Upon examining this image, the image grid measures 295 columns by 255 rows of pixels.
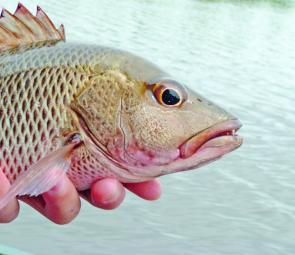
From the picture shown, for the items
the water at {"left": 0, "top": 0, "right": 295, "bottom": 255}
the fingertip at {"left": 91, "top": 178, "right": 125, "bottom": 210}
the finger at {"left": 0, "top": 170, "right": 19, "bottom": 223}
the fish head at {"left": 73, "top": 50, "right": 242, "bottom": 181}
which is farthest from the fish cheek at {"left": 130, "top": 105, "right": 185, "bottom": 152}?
the water at {"left": 0, "top": 0, "right": 295, "bottom": 255}

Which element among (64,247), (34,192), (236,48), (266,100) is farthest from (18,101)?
(236,48)

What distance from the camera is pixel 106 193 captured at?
1.75 metres

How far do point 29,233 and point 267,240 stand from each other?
2.05 meters

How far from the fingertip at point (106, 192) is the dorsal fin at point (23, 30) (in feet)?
1.35

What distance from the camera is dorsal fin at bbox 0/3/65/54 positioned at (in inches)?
72.7

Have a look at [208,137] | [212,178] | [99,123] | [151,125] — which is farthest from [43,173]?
[212,178]

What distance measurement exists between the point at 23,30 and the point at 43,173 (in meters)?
0.45

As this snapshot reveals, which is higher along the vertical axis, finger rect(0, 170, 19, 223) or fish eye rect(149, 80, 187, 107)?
fish eye rect(149, 80, 187, 107)

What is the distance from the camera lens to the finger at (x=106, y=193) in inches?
67.6

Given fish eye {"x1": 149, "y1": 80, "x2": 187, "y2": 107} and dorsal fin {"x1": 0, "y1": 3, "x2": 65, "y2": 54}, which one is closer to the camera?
fish eye {"x1": 149, "y1": 80, "x2": 187, "y2": 107}

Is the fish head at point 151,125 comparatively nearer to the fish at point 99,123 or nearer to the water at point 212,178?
the fish at point 99,123

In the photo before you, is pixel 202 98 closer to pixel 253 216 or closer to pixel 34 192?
pixel 34 192

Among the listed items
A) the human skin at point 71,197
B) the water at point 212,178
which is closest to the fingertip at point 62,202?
the human skin at point 71,197

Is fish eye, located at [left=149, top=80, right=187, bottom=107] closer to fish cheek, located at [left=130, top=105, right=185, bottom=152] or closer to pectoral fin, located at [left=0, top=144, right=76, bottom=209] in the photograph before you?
fish cheek, located at [left=130, top=105, right=185, bottom=152]
